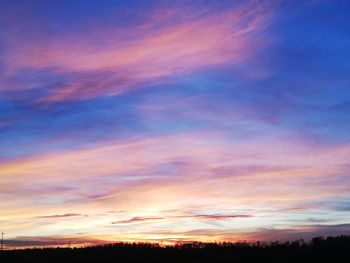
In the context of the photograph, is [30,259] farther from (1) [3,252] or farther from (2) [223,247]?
(2) [223,247]

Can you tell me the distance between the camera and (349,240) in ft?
130

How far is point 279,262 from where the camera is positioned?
36094 mm

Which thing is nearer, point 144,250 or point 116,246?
point 144,250

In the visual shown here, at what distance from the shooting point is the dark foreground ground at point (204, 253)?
37.4m

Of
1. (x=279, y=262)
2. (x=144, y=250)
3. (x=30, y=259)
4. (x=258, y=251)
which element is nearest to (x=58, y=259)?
(x=30, y=259)

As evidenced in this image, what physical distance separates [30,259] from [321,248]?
80.7ft

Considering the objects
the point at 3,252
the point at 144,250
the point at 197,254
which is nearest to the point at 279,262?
the point at 197,254

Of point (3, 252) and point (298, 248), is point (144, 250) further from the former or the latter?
point (3, 252)

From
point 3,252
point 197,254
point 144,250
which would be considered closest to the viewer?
A: point 197,254

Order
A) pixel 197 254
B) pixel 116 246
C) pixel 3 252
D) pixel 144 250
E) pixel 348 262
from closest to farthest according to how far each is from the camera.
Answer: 1. pixel 348 262
2. pixel 197 254
3. pixel 144 250
4. pixel 116 246
5. pixel 3 252

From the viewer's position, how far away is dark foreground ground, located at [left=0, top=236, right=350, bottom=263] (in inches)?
1473

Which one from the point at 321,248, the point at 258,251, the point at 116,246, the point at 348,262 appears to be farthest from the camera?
the point at 116,246

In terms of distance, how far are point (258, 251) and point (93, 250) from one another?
16.1 metres

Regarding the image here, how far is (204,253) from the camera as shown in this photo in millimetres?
45188
